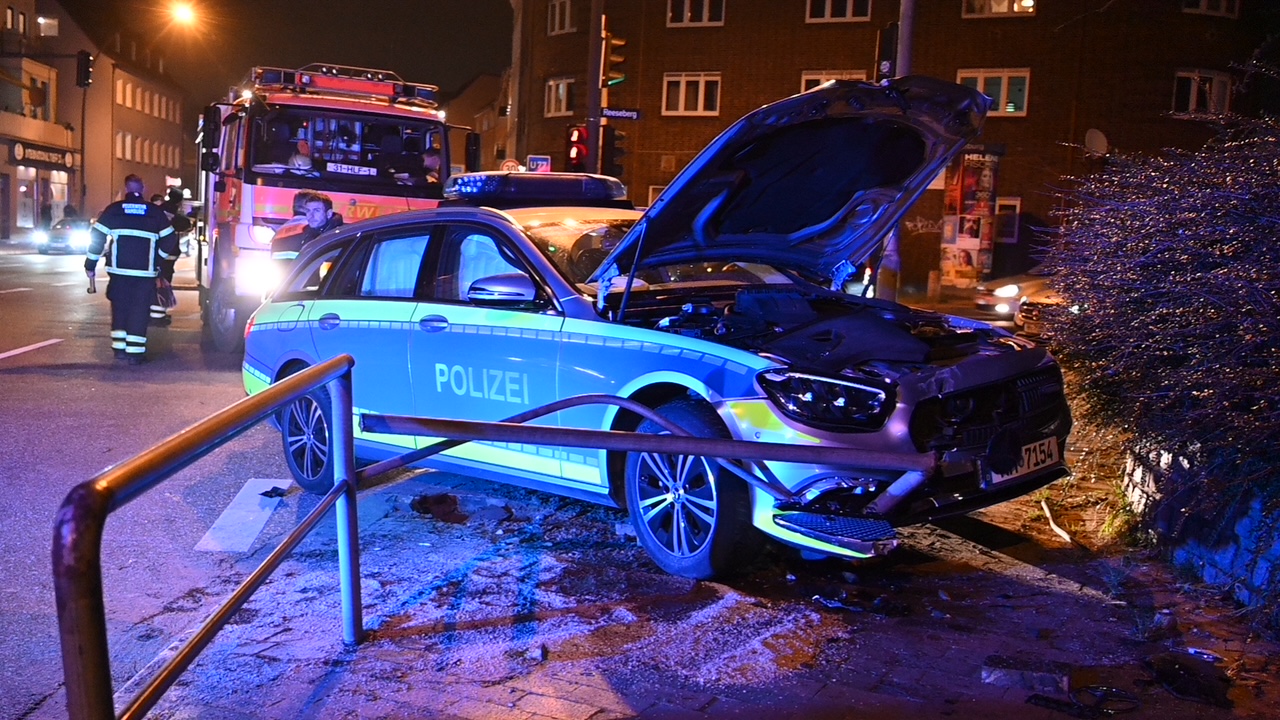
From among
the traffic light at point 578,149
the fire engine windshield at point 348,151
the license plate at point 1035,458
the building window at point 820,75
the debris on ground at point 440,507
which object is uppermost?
the building window at point 820,75

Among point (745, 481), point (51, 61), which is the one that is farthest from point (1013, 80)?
point (51, 61)

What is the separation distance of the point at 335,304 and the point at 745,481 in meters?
3.07

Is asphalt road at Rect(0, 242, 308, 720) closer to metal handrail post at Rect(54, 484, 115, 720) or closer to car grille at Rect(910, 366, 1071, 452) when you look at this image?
metal handrail post at Rect(54, 484, 115, 720)

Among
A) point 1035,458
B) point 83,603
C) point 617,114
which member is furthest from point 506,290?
point 617,114

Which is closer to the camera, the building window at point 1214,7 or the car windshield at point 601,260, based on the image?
the car windshield at point 601,260

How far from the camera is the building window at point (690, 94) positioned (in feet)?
110

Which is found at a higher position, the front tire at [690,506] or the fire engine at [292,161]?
the fire engine at [292,161]

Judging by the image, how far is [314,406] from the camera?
6.72 m

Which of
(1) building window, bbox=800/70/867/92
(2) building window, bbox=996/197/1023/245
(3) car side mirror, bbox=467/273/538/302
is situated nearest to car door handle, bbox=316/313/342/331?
(3) car side mirror, bbox=467/273/538/302

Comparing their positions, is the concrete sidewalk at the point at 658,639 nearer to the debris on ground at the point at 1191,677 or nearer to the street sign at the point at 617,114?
the debris on ground at the point at 1191,677

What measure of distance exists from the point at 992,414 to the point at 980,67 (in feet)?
91.5

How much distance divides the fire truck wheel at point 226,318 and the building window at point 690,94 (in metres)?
22.5

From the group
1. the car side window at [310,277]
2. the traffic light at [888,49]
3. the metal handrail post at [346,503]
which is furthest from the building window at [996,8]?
the metal handrail post at [346,503]

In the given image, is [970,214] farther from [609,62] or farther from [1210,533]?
[1210,533]
